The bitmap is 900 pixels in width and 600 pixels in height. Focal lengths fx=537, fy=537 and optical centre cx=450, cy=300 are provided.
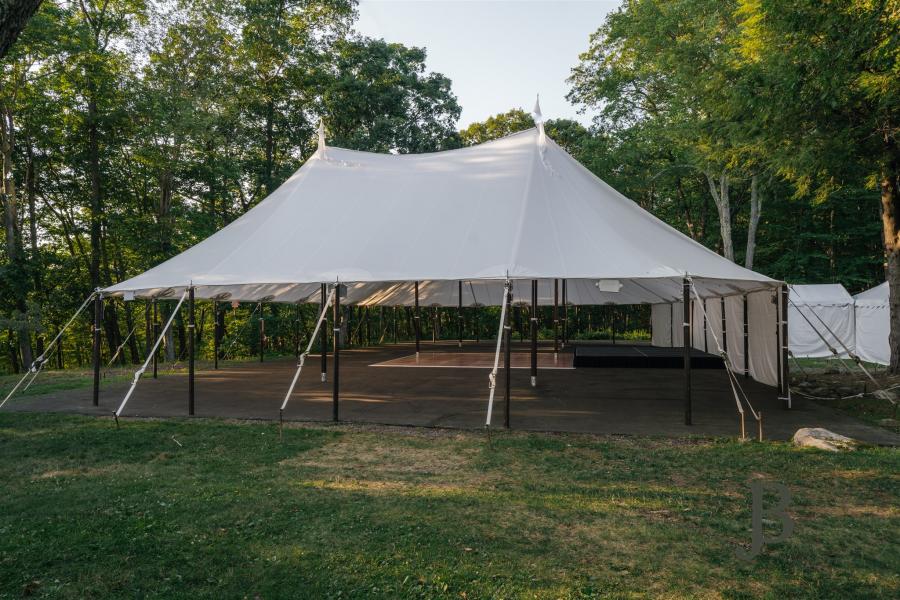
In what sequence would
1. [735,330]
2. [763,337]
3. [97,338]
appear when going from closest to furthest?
[97,338]
[763,337]
[735,330]

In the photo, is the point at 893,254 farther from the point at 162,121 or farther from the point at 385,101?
the point at 162,121

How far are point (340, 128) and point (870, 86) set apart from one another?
1611 centimetres

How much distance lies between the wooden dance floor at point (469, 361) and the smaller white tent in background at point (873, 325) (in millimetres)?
7194

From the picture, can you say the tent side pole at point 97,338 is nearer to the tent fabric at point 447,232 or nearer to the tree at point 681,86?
the tent fabric at point 447,232

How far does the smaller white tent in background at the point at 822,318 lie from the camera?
46.1 ft

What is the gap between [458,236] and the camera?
279 inches

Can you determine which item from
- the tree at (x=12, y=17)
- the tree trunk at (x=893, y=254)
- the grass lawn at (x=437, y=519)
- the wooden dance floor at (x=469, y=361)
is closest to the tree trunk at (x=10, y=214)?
the wooden dance floor at (x=469, y=361)

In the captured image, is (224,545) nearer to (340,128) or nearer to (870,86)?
(870,86)

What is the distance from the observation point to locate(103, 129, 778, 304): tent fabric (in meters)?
6.35

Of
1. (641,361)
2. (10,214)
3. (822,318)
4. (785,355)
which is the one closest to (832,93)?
(785,355)

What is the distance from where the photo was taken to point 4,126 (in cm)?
1327

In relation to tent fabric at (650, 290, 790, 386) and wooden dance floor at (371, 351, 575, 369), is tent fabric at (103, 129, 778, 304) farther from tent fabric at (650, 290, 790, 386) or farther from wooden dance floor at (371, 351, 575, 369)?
wooden dance floor at (371, 351, 575, 369)

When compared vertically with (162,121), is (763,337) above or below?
below

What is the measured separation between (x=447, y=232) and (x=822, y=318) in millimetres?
12570
